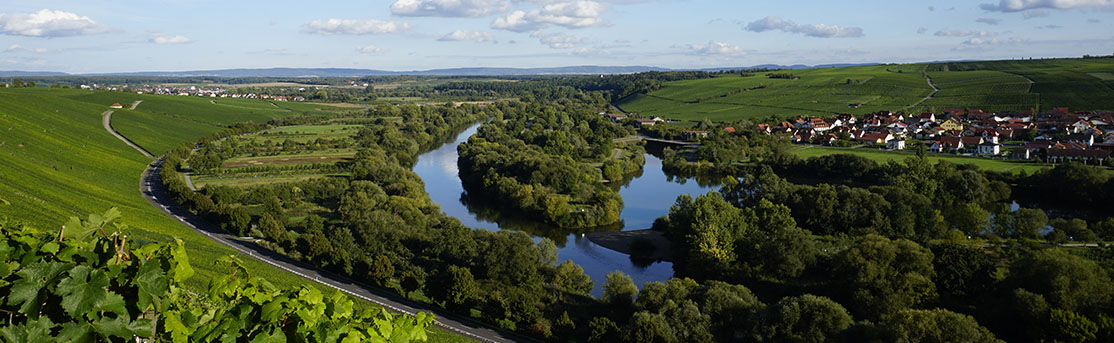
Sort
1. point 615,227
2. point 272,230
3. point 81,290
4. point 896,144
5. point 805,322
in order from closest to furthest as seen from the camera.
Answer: point 81,290 → point 805,322 → point 272,230 → point 615,227 → point 896,144

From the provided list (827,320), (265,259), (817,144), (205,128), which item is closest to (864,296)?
(827,320)

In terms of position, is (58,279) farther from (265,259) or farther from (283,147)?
(283,147)

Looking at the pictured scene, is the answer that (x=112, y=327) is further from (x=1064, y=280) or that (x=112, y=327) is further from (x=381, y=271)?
(x=1064, y=280)

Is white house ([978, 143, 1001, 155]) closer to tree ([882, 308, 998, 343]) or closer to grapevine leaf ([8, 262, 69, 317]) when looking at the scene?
tree ([882, 308, 998, 343])

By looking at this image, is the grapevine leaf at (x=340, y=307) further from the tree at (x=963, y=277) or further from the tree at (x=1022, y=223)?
the tree at (x=1022, y=223)

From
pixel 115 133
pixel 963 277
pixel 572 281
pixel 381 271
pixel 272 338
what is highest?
pixel 272 338

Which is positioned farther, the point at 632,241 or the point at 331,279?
the point at 632,241

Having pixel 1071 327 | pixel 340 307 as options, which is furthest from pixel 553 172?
pixel 340 307
